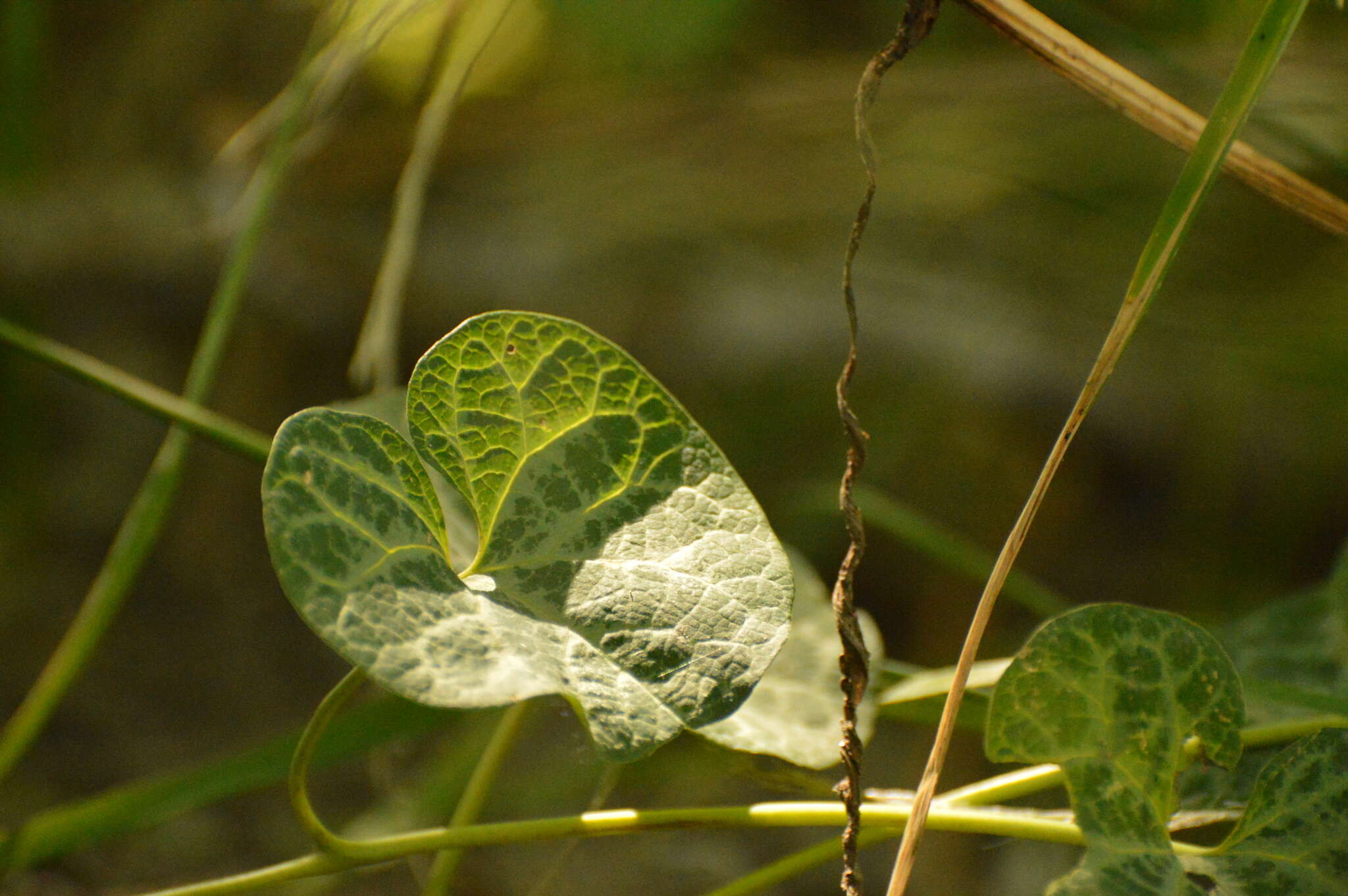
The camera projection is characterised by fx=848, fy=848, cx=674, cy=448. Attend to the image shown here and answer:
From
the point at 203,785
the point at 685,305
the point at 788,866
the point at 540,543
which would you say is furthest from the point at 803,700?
the point at 685,305

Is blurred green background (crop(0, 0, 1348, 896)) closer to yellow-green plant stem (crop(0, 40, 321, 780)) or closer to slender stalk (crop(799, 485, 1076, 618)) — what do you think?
slender stalk (crop(799, 485, 1076, 618))

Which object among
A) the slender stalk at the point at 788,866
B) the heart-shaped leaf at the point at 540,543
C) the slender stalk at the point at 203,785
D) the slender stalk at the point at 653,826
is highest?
the heart-shaped leaf at the point at 540,543

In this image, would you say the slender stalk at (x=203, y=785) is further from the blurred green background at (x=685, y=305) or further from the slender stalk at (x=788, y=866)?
the blurred green background at (x=685, y=305)

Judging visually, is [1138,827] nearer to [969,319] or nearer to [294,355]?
[969,319]

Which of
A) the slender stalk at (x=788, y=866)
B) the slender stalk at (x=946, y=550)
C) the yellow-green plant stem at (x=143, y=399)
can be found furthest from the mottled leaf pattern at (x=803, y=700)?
the yellow-green plant stem at (x=143, y=399)

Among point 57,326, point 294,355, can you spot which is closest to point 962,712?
point 294,355

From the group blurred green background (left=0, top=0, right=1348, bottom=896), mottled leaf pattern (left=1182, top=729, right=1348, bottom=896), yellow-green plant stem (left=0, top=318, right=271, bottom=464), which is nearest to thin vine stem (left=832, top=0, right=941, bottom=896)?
mottled leaf pattern (left=1182, top=729, right=1348, bottom=896)

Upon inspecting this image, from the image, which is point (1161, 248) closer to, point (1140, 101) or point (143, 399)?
point (1140, 101)
